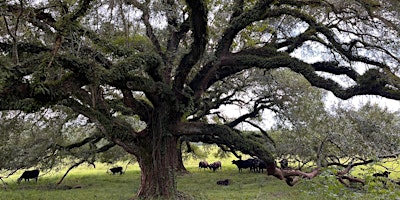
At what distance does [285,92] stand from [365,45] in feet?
12.9

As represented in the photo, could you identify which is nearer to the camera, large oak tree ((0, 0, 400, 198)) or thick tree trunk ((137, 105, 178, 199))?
large oak tree ((0, 0, 400, 198))

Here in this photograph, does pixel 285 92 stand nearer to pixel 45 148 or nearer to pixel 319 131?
pixel 319 131

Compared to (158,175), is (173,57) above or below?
above

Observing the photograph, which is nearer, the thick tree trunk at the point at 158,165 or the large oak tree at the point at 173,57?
the large oak tree at the point at 173,57

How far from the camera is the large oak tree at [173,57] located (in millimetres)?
6617

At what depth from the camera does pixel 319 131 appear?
10.4 meters

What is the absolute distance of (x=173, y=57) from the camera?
9234 mm

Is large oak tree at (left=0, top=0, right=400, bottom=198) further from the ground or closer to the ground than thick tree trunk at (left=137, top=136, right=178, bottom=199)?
further from the ground

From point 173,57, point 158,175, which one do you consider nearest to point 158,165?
point 158,175

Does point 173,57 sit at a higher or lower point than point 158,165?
higher

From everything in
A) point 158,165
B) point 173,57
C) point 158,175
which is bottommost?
point 158,175

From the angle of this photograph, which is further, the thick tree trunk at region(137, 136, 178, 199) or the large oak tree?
the thick tree trunk at region(137, 136, 178, 199)

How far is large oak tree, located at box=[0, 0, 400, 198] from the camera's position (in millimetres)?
6617

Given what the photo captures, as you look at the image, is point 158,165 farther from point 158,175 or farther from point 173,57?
point 173,57
